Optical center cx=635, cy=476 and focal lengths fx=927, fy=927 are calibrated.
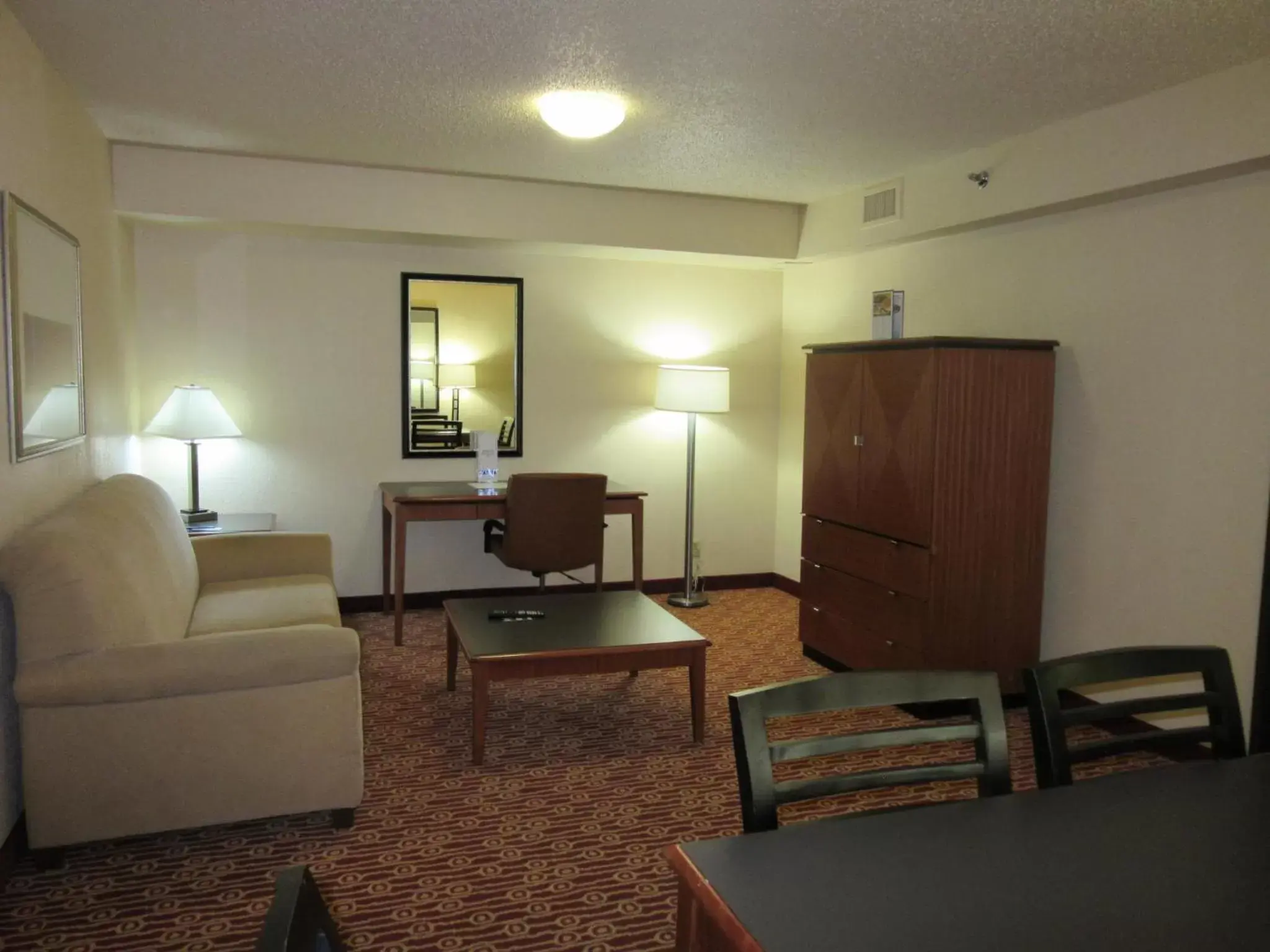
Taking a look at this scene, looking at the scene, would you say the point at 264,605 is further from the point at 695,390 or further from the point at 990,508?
the point at 990,508

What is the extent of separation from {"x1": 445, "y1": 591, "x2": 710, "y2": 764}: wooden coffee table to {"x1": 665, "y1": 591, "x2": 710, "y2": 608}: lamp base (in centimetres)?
171

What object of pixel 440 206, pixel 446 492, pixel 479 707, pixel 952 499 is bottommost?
pixel 479 707

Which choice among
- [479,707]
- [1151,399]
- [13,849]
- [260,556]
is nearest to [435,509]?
[260,556]

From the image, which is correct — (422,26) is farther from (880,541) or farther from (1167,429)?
(1167,429)

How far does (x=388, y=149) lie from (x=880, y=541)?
287cm

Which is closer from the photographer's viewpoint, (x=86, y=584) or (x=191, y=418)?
(x=86, y=584)

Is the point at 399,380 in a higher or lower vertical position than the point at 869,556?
higher

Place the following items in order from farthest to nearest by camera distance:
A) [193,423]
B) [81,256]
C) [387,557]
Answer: [387,557], [193,423], [81,256]

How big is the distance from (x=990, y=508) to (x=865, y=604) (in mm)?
706

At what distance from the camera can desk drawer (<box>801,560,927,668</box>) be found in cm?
383

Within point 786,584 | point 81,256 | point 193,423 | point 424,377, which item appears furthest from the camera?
point 786,584

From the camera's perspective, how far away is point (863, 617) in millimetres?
4145

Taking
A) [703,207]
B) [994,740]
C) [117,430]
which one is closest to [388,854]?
[994,740]

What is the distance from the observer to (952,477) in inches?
146
